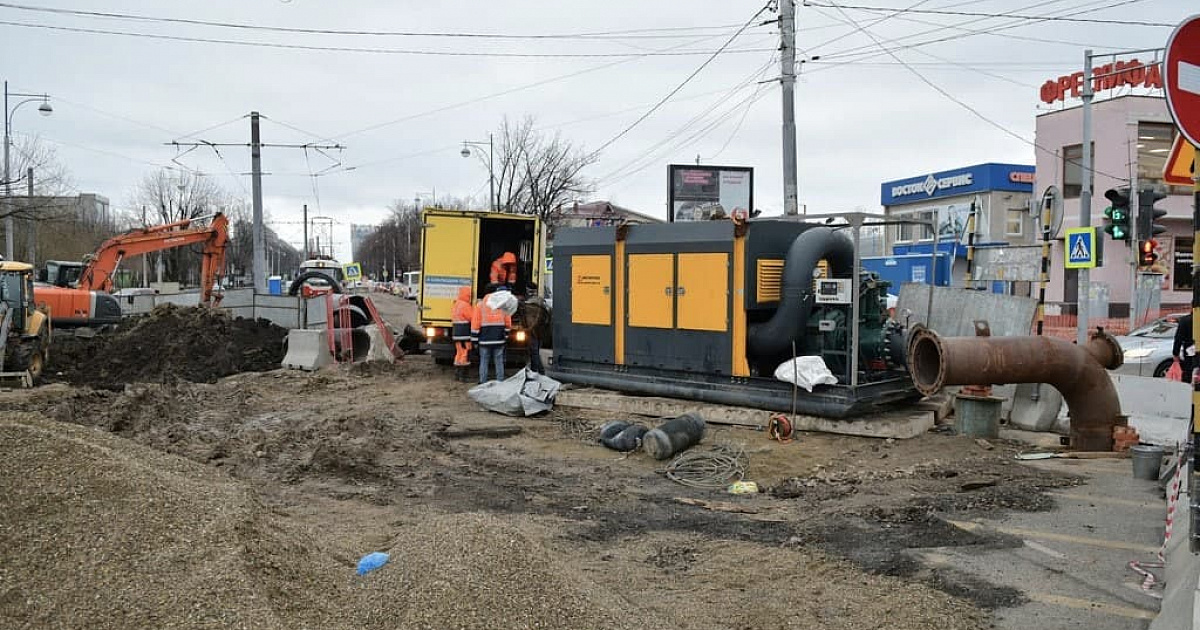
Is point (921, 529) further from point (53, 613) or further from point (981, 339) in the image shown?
point (53, 613)

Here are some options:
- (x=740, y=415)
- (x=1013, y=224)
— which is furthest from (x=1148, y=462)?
(x=1013, y=224)

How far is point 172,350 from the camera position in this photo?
742 inches

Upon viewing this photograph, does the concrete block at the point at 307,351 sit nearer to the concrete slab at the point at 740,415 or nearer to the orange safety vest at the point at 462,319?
the orange safety vest at the point at 462,319

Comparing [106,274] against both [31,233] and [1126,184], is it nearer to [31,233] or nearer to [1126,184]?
[31,233]

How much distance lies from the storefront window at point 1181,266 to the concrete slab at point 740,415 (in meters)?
27.1

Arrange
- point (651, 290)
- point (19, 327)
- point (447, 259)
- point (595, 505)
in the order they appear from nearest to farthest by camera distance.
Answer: point (595, 505), point (651, 290), point (19, 327), point (447, 259)

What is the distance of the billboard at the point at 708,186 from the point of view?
3005 centimetres

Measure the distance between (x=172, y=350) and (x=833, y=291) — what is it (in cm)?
1380

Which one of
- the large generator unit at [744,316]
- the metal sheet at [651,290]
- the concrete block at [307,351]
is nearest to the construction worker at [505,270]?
the large generator unit at [744,316]

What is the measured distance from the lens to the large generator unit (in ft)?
38.0

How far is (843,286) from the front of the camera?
11117 mm

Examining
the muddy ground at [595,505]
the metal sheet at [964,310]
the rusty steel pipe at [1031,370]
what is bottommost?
the muddy ground at [595,505]

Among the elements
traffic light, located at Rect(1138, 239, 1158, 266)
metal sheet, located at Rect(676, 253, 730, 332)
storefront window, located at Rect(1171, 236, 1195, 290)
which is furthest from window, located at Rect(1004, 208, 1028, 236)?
metal sheet, located at Rect(676, 253, 730, 332)

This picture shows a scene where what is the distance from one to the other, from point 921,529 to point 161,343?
16.5 m
